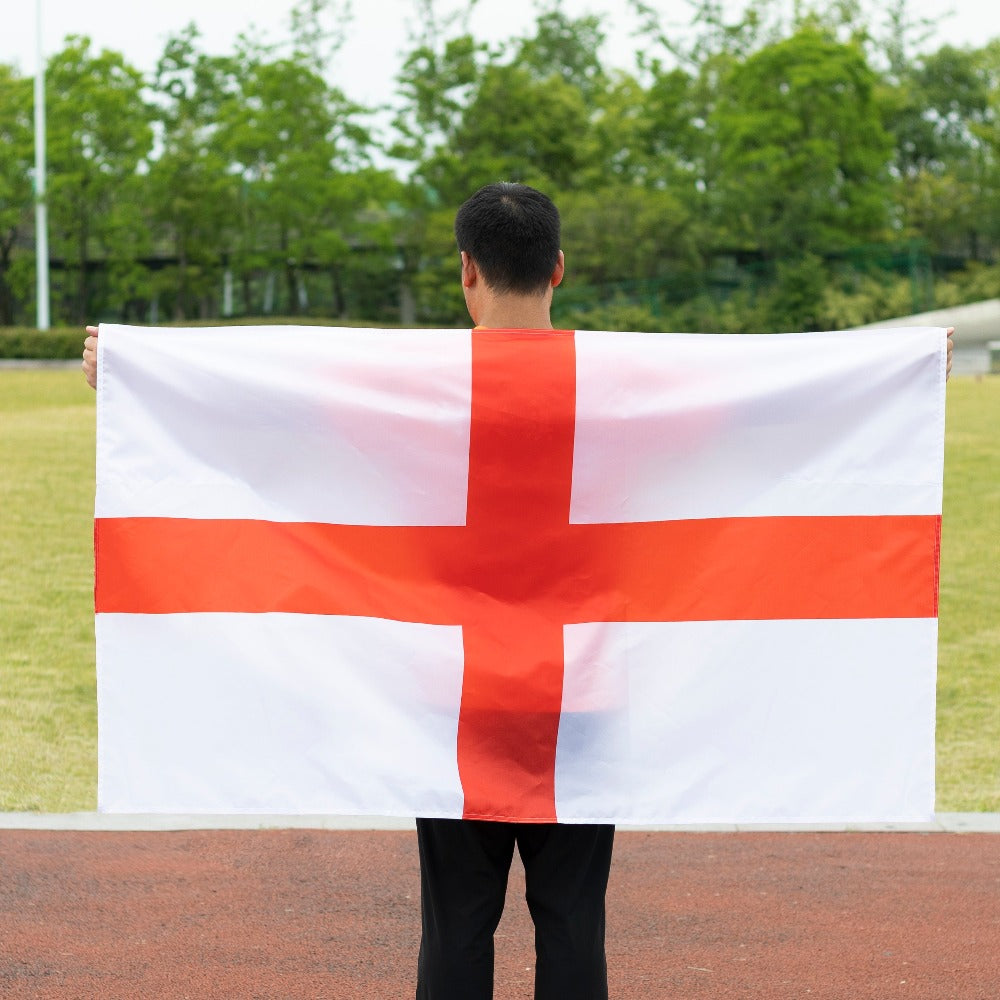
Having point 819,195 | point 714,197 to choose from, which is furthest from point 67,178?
point 819,195

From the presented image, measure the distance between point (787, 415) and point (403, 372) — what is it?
802 mm

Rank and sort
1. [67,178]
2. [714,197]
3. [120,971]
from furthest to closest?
[714,197], [67,178], [120,971]

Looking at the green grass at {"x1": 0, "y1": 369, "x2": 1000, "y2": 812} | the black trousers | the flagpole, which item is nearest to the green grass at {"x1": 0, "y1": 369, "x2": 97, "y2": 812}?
the green grass at {"x1": 0, "y1": 369, "x2": 1000, "y2": 812}

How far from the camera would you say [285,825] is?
5.21 metres

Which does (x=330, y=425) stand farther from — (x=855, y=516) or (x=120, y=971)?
(x=120, y=971)

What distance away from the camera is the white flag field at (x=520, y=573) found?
289cm

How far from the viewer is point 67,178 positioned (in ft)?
130

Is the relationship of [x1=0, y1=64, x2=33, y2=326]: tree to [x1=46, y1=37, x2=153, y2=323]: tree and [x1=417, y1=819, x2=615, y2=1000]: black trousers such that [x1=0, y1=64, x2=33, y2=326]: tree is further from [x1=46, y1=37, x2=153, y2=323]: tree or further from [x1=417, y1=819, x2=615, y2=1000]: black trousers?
[x1=417, y1=819, x2=615, y2=1000]: black trousers

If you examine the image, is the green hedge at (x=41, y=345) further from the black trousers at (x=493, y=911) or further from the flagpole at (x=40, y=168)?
the black trousers at (x=493, y=911)

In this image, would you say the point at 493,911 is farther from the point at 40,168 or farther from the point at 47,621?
the point at 40,168

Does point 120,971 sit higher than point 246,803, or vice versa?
point 246,803

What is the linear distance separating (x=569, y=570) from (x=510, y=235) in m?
0.68

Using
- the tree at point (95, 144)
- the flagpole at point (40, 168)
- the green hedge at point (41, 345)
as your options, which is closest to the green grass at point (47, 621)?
the green hedge at point (41, 345)

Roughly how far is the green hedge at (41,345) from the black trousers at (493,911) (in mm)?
33036
